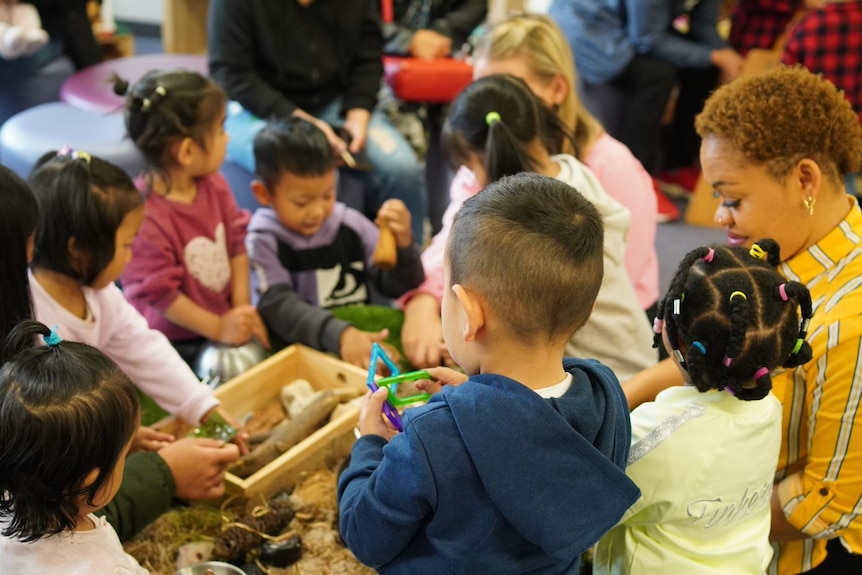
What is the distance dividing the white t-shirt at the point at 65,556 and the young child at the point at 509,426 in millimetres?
282

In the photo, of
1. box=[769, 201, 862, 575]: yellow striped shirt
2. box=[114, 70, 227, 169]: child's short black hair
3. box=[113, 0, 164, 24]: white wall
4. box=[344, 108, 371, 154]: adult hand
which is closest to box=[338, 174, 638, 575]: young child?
box=[769, 201, 862, 575]: yellow striped shirt

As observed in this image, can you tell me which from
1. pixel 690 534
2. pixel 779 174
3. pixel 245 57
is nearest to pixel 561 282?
pixel 690 534

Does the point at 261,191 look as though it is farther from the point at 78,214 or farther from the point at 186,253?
the point at 78,214

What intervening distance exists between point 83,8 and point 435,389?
269 centimetres

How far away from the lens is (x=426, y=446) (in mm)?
750

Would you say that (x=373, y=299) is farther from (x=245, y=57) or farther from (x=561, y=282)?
(x=561, y=282)

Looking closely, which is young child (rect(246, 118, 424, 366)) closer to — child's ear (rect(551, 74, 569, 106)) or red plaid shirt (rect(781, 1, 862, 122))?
child's ear (rect(551, 74, 569, 106))

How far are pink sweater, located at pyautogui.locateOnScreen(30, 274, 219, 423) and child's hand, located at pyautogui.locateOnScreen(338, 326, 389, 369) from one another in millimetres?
273

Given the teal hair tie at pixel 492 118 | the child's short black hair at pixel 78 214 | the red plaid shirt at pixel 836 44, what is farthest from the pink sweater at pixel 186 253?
the red plaid shirt at pixel 836 44

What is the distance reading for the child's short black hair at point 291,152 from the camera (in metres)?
1.58

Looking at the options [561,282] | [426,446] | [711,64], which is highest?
[561,282]

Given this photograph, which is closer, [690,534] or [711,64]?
[690,534]

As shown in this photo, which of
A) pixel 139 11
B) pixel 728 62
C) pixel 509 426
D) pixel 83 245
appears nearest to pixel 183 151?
pixel 83 245

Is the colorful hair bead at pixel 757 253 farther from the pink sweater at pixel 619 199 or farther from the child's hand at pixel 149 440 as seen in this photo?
the child's hand at pixel 149 440
